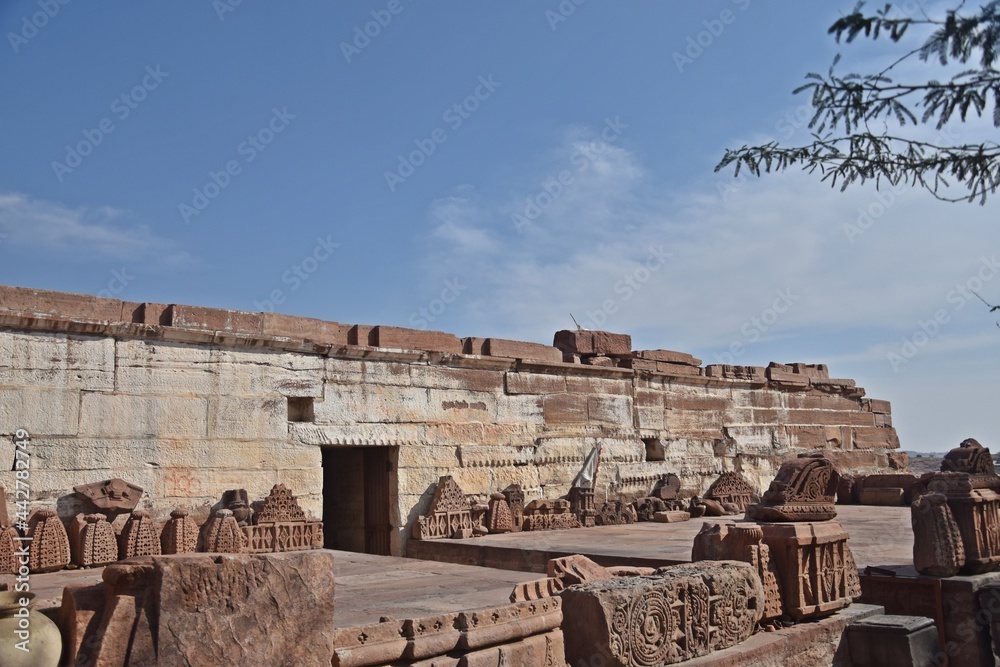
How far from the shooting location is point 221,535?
7.24 meters

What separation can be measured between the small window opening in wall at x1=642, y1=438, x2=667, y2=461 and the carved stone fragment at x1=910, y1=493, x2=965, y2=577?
21.2 ft

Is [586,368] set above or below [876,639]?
above

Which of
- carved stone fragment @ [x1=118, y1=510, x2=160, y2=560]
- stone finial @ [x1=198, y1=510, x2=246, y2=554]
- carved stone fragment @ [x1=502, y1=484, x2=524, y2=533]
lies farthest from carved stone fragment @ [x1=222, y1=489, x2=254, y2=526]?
carved stone fragment @ [x1=502, y1=484, x2=524, y2=533]

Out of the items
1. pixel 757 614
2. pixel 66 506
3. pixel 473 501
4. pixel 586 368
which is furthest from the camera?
pixel 586 368

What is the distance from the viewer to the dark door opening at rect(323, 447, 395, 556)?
9.66 meters

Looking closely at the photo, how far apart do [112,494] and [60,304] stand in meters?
1.84

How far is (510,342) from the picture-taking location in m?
10.9

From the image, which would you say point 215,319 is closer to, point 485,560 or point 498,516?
point 485,560

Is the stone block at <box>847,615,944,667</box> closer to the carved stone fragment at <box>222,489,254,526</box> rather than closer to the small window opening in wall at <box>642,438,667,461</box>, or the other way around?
the carved stone fragment at <box>222,489,254,526</box>

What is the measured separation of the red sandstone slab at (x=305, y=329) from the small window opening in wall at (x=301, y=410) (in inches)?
26.7

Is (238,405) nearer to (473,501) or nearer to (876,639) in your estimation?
(473,501)

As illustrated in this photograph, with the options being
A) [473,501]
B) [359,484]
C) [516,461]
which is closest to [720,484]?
[516,461]

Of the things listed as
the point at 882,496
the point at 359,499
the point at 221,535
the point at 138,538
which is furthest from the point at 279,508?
the point at 882,496

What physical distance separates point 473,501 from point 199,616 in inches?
284
